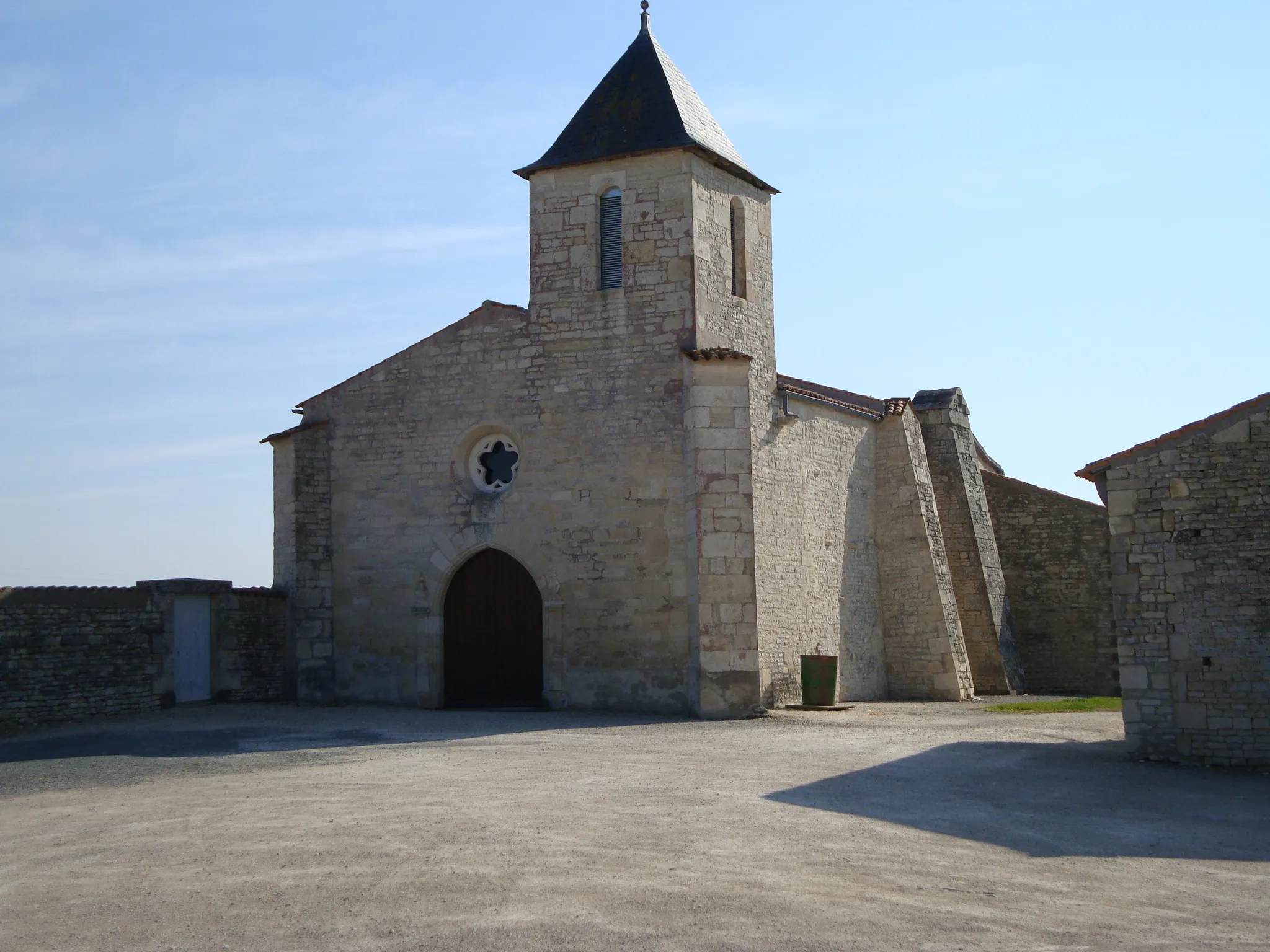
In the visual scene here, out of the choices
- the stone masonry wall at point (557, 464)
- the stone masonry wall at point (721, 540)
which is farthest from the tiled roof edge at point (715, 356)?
the stone masonry wall at point (557, 464)

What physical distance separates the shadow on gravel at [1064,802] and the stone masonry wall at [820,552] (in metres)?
4.79

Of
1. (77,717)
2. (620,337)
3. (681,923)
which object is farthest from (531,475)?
(681,923)

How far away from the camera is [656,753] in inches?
443

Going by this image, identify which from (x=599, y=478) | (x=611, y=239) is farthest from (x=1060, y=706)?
(x=611, y=239)

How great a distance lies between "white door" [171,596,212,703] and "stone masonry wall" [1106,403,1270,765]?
11.0 m

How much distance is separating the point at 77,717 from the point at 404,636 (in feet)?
13.6

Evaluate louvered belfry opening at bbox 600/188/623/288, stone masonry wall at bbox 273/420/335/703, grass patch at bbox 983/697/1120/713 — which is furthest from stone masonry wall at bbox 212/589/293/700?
grass patch at bbox 983/697/1120/713

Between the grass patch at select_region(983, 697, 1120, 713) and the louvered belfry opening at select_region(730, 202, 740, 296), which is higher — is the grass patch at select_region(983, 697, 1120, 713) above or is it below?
below

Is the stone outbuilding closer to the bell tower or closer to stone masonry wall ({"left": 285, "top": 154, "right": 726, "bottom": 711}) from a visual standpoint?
the bell tower

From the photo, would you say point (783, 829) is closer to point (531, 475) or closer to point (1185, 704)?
point (1185, 704)

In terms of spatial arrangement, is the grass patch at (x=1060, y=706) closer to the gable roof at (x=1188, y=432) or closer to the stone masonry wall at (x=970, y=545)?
the stone masonry wall at (x=970, y=545)

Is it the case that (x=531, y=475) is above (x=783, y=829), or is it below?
above

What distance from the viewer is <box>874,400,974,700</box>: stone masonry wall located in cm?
1828

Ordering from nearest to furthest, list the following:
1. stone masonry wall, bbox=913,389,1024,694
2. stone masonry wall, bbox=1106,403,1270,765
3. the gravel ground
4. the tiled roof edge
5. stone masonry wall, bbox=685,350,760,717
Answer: the gravel ground
stone masonry wall, bbox=1106,403,1270,765
stone masonry wall, bbox=685,350,760,717
the tiled roof edge
stone masonry wall, bbox=913,389,1024,694
